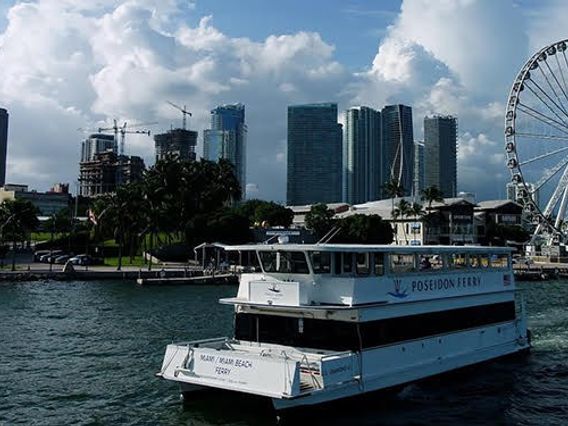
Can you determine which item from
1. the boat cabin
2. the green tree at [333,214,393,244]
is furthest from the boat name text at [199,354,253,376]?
the green tree at [333,214,393,244]

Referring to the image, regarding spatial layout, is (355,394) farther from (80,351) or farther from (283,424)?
(80,351)

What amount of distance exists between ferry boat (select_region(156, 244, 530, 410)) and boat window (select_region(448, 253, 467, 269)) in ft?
2.44

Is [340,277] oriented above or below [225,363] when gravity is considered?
above

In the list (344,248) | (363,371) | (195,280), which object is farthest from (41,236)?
(363,371)

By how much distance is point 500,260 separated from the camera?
1219 inches

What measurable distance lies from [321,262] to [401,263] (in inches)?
155

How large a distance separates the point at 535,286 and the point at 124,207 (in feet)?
186

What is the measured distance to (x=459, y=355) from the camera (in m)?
26.7

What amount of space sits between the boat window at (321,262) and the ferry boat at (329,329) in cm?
3

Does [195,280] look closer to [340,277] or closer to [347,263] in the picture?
[347,263]

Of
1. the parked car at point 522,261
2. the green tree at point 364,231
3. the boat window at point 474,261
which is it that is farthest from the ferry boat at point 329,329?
the parked car at point 522,261

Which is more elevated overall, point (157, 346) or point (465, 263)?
point (465, 263)

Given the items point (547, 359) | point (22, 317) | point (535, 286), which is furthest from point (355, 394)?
point (535, 286)

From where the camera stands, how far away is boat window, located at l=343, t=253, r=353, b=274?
22547mm
